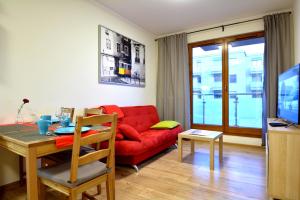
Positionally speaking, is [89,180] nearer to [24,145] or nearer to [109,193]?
[109,193]

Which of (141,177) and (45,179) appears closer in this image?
(45,179)

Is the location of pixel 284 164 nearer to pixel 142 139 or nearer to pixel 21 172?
pixel 142 139

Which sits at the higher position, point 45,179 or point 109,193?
point 45,179

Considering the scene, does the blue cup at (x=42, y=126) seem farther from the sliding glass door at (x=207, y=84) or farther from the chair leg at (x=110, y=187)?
the sliding glass door at (x=207, y=84)

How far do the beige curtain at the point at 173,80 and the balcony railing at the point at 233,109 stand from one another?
35 cm

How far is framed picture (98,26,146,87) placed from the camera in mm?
3035

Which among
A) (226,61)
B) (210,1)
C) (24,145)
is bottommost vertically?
(24,145)

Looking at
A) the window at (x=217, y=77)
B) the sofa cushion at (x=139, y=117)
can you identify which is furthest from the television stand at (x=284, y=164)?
the window at (x=217, y=77)

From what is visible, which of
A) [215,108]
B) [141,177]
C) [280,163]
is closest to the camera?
[280,163]

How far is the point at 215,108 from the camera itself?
160 inches

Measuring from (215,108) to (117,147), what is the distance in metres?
2.58

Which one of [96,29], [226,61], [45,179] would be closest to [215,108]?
[226,61]

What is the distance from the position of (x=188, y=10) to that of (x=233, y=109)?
2.21 m

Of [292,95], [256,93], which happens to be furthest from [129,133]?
[256,93]
